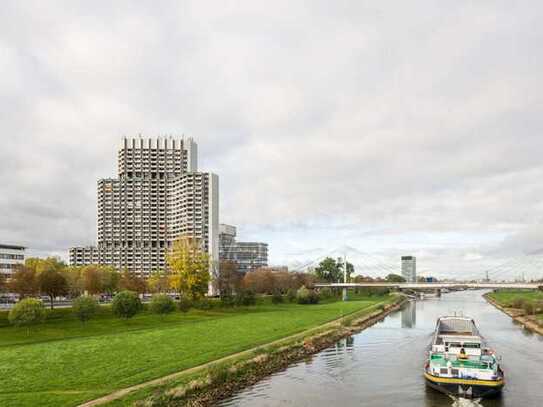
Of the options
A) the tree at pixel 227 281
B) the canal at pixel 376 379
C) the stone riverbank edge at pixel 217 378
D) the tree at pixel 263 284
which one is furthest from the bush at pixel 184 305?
the tree at pixel 263 284

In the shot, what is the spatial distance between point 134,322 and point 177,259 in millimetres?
28162

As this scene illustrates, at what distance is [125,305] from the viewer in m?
71.9

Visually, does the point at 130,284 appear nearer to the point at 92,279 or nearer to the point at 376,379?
the point at 92,279

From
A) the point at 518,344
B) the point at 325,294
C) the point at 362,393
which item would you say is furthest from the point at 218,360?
the point at 325,294

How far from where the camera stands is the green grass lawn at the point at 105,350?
1271 inches

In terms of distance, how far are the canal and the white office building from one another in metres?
121

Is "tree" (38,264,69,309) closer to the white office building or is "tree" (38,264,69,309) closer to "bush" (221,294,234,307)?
"bush" (221,294,234,307)

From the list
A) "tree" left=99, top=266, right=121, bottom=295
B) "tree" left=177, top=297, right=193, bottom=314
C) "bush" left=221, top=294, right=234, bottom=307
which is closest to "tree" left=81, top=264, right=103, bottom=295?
"tree" left=99, top=266, right=121, bottom=295

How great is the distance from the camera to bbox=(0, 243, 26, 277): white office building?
5758 inches

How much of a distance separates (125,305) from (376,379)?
142ft

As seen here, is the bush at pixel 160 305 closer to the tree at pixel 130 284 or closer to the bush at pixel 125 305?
the bush at pixel 125 305

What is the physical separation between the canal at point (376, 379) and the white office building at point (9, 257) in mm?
121390

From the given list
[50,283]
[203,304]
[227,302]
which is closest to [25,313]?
[50,283]

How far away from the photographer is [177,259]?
100500mm
